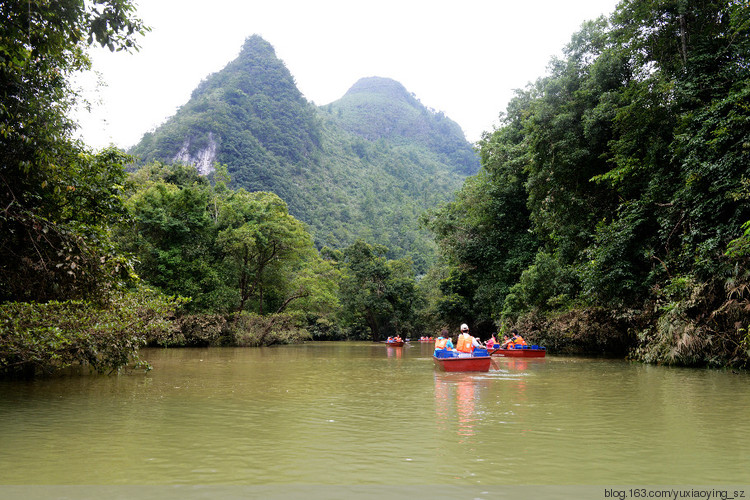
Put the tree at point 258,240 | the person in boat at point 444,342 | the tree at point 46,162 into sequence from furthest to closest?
1. the tree at point 258,240
2. the person in boat at point 444,342
3. the tree at point 46,162

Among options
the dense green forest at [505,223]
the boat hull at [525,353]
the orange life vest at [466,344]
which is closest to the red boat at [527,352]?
the boat hull at [525,353]

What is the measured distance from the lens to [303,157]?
117m

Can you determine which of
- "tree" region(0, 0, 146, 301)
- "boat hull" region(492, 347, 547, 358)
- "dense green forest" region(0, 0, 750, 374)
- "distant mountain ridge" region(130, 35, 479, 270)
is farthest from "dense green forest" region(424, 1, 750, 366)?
"distant mountain ridge" region(130, 35, 479, 270)

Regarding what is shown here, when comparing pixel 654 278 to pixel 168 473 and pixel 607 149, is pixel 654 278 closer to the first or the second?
pixel 607 149

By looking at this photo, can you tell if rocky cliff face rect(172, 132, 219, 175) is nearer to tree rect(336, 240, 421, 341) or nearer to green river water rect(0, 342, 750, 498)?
tree rect(336, 240, 421, 341)

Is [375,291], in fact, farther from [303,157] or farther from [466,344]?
[303,157]

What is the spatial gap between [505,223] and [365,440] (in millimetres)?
30145

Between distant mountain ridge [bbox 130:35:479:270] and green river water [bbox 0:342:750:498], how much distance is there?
243ft

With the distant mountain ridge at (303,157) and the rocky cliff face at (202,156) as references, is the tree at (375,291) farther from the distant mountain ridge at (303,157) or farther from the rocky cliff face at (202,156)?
the rocky cliff face at (202,156)

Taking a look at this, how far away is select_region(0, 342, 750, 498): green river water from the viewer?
4.48m

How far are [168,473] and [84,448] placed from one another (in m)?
1.49

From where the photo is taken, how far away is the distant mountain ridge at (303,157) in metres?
98.3

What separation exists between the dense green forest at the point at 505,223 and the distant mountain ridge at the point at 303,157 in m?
44.7

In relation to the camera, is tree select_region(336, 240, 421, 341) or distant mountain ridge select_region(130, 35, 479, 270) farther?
distant mountain ridge select_region(130, 35, 479, 270)
